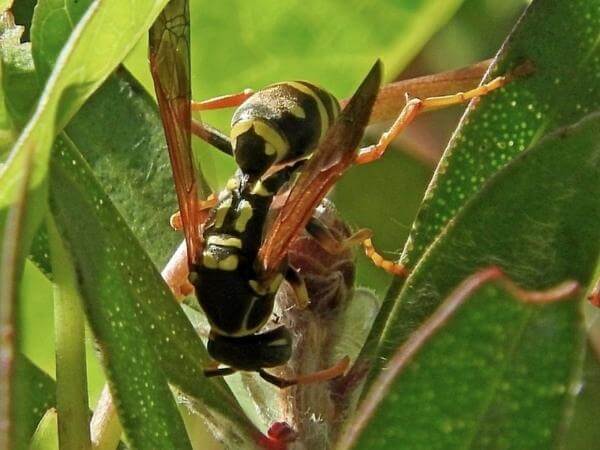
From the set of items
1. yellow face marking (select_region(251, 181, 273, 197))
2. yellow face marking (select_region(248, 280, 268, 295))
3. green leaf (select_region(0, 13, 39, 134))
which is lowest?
yellow face marking (select_region(248, 280, 268, 295))

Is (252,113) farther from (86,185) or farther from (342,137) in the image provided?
(86,185)

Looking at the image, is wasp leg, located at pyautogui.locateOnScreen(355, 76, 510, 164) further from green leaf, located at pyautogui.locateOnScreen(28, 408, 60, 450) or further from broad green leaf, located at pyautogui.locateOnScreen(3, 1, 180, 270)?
green leaf, located at pyautogui.locateOnScreen(28, 408, 60, 450)

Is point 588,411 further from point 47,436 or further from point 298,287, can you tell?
point 47,436

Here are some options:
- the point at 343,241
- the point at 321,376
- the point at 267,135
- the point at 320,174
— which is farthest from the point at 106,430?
the point at 267,135

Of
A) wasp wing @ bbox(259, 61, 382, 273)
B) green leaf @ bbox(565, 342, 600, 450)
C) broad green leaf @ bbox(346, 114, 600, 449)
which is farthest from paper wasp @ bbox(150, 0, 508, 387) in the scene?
green leaf @ bbox(565, 342, 600, 450)

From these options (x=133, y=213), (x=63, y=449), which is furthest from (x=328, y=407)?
(x=133, y=213)

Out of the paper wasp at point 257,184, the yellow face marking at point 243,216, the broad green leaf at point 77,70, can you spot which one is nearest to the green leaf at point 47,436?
the paper wasp at point 257,184
